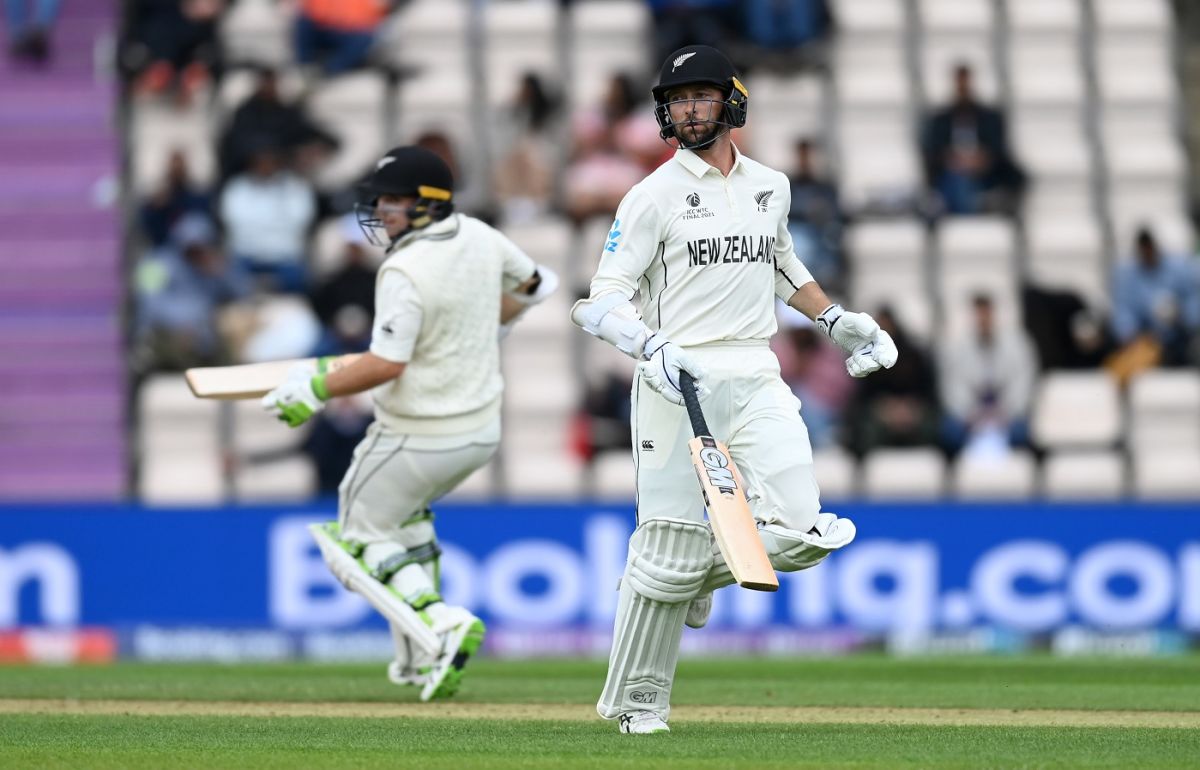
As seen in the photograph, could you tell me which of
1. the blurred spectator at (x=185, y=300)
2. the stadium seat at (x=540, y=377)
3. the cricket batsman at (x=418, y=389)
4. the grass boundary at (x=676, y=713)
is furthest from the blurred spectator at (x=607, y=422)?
the grass boundary at (x=676, y=713)

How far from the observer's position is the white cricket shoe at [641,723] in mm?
6328

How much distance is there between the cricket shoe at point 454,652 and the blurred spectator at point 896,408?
209 inches

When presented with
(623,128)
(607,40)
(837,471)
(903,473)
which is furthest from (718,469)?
(607,40)

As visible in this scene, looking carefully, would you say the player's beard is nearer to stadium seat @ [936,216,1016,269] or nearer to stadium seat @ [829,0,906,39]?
stadium seat @ [936,216,1016,269]

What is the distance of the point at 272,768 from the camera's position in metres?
5.44

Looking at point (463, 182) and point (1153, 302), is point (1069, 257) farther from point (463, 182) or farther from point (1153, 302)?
point (463, 182)

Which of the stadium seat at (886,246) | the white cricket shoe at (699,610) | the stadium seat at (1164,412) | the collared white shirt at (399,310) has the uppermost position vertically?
the stadium seat at (886,246)

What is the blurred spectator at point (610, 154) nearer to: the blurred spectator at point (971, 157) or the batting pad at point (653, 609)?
the blurred spectator at point (971, 157)

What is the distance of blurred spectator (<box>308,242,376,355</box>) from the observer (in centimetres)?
1247

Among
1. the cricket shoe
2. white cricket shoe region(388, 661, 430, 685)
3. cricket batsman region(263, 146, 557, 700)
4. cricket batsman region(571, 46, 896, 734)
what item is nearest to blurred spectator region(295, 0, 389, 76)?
cricket batsman region(263, 146, 557, 700)

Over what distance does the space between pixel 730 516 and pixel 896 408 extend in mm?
6770

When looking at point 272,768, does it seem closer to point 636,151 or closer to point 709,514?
point 709,514

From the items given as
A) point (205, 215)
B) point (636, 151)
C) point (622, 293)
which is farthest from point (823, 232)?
point (622, 293)

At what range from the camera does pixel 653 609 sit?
629cm
